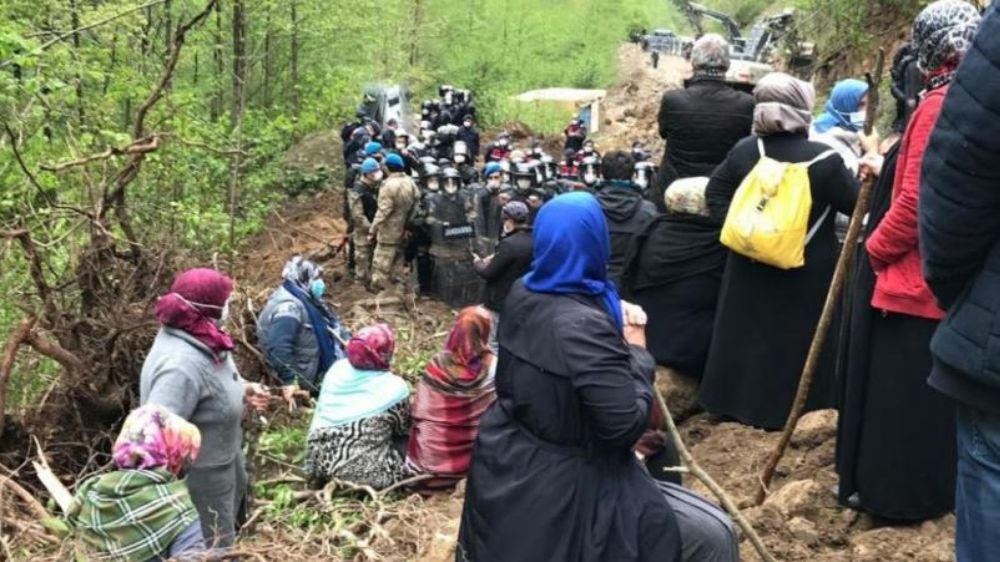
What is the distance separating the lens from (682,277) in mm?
5523

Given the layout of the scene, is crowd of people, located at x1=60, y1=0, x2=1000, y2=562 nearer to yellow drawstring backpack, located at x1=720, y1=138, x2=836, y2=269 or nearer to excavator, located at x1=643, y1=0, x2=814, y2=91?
yellow drawstring backpack, located at x1=720, y1=138, x2=836, y2=269

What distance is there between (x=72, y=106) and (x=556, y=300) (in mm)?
8559

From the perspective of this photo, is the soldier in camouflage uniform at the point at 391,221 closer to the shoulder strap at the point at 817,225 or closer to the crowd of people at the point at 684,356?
the crowd of people at the point at 684,356

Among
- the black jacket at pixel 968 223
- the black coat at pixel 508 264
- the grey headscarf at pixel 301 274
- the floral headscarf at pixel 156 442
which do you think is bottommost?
the grey headscarf at pixel 301 274

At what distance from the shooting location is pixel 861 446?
372cm

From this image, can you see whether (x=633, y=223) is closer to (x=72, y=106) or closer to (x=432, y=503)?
(x=432, y=503)

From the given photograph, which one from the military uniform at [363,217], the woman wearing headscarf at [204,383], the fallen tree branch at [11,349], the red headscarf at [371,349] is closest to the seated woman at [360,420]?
the red headscarf at [371,349]

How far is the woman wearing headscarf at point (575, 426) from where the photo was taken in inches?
106

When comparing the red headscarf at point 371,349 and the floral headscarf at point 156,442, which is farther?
the red headscarf at point 371,349

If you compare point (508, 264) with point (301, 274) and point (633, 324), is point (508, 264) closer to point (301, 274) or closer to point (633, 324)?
point (301, 274)

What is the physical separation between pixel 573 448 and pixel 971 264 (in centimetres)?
120

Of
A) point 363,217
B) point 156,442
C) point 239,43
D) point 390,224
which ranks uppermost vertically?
point 156,442

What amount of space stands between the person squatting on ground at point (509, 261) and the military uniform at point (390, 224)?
10.3 feet

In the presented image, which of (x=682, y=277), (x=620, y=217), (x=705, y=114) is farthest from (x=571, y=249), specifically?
(x=620, y=217)
